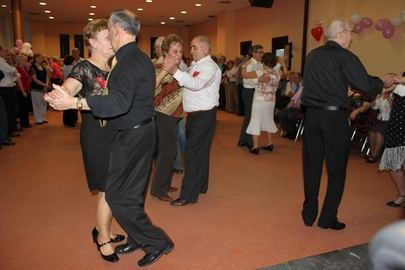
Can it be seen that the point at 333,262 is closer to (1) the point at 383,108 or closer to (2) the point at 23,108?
(1) the point at 383,108

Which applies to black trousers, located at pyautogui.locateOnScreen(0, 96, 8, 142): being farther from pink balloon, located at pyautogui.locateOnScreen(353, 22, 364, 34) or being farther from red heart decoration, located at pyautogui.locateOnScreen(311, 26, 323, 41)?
pink balloon, located at pyautogui.locateOnScreen(353, 22, 364, 34)

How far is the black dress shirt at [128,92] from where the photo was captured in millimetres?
2025

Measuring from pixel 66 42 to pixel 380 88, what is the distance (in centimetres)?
2032

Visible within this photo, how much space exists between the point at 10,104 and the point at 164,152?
4366 mm

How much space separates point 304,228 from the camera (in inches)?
129

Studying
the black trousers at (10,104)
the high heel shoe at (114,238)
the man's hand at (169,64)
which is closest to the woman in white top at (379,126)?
the man's hand at (169,64)

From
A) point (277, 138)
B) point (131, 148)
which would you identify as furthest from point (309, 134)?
point (277, 138)

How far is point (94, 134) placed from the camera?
101 inches

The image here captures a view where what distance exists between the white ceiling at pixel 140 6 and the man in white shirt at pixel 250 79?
6.89 m

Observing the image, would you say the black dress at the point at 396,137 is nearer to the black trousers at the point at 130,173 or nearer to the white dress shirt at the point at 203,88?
the white dress shirt at the point at 203,88

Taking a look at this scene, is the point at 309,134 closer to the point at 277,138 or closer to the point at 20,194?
the point at 20,194

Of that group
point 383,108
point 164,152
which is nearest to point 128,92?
point 164,152

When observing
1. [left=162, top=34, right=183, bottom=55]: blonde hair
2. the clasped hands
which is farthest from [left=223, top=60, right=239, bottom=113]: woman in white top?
the clasped hands

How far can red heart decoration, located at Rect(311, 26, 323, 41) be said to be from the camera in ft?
29.3
